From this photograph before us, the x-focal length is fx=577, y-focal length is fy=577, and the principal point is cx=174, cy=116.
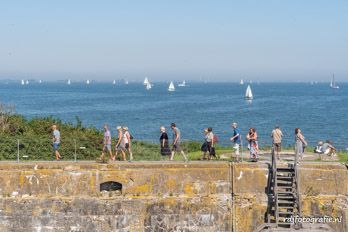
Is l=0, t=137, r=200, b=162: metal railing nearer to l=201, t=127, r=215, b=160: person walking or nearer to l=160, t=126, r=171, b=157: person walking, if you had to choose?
l=160, t=126, r=171, b=157: person walking

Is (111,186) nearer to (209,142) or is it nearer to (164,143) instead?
(164,143)

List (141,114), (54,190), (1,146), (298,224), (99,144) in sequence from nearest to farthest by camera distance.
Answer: (298,224) < (54,190) < (1,146) < (99,144) < (141,114)

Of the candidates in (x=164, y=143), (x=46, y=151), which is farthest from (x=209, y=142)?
(x=46, y=151)

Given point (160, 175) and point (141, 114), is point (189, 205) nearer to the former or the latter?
point (160, 175)

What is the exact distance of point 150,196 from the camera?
17562 millimetres

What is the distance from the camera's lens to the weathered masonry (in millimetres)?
17219

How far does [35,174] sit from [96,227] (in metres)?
2.47

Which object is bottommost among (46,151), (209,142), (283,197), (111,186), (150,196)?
(150,196)

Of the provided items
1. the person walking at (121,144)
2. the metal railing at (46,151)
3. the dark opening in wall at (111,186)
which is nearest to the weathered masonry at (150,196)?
the dark opening in wall at (111,186)

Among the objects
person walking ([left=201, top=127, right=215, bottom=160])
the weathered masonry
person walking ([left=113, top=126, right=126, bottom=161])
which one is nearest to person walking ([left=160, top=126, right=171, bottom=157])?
person walking ([left=201, top=127, right=215, bottom=160])

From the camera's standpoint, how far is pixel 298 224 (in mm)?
16422

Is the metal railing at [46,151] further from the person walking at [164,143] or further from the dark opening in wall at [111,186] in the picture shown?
the dark opening in wall at [111,186]

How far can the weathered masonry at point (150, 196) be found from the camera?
56.5 ft

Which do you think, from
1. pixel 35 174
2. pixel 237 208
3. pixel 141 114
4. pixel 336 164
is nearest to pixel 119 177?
pixel 35 174
